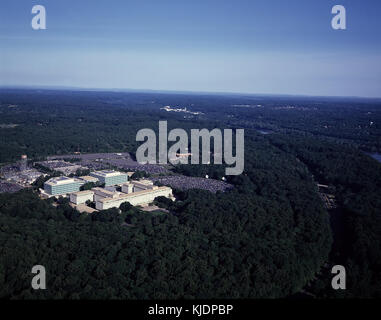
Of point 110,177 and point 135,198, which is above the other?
point 110,177

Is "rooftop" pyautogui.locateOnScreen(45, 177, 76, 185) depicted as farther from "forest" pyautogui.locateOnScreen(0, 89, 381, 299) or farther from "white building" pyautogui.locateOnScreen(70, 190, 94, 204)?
"forest" pyautogui.locateOnScreen(0, 89, 381, 299)

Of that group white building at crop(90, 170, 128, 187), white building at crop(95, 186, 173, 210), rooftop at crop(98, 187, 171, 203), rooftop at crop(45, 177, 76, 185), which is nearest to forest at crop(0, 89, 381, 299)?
white building at crop(95, 186, 173, 210)

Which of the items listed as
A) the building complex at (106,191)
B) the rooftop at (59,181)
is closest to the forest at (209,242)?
the building complex at (106,191)

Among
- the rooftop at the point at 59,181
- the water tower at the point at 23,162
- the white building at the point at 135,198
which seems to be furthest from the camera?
the water tower at the point at 23,162

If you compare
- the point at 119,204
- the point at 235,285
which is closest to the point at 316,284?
the point at 235,285

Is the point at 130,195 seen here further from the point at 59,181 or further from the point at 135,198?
the point at 59,181

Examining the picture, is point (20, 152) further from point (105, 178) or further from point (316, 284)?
point (316, 284)

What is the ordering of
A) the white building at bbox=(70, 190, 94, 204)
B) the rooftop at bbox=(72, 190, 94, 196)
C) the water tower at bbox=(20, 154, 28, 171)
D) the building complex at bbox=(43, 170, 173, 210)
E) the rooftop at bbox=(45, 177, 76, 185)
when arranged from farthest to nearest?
the water tower at bbox=(20, 154, 28, 171), the rooftop at bbox=(45, 177, 76, 185), the rooftop at bbox=(72, 190, 94, 196), the white building at bbox=(70, 190, 94, 204), the building complex at bbox=(43, 170, 173, 210)

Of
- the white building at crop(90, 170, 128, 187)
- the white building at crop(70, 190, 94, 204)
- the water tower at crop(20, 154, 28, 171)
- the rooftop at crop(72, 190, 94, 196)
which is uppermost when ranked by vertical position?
the water tower at crop(20, 154, 28, 171)

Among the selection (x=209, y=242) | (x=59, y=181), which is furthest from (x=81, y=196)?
(x=209, y=242)

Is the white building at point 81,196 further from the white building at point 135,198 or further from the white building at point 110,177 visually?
the white building at point 110,177
